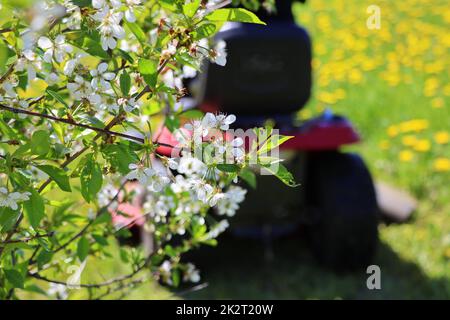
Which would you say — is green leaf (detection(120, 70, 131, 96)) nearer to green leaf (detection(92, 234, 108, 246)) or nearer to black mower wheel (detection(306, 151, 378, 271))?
green leaf (detection(92, 234, 108, 246))

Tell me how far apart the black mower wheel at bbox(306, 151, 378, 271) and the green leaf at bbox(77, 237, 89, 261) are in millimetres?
1447

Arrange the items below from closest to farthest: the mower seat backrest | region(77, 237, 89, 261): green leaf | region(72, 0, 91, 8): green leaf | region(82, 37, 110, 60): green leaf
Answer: region(72, 0, 91, 8): green leaf → region(82, 37, 110, 60): green leaf → region(77, 237, 89, 261): green leaf → the mower seat backrest

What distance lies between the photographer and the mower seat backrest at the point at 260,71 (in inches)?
112

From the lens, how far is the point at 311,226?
333 cm

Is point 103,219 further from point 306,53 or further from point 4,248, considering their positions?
point 306,53

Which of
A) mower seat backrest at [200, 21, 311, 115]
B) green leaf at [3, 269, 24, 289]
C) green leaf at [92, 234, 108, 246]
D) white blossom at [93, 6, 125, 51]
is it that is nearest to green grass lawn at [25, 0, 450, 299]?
mower seat backrest at [200, 21, 311, 115]

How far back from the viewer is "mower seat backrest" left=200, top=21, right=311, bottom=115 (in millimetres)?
2857

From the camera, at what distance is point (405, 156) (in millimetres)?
4383

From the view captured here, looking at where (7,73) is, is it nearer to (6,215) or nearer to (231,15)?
(6,215)

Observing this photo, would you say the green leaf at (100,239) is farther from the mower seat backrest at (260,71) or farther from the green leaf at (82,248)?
the mower seat backrest at (260,71)

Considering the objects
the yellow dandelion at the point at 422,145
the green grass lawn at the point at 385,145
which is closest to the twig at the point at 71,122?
the green grass lawn at the point at 385,145

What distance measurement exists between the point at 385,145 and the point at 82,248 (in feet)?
10.1
